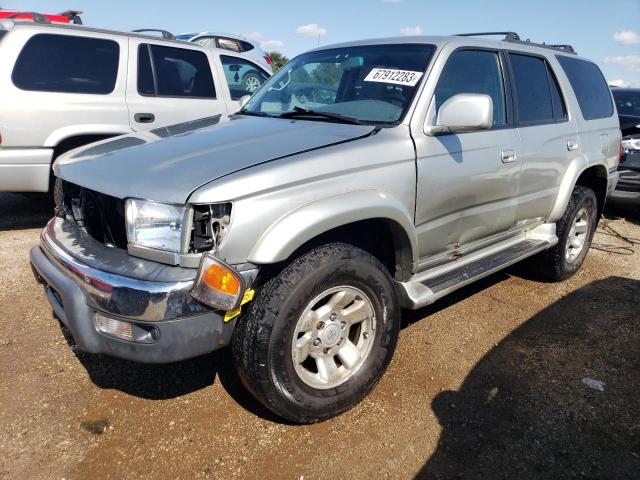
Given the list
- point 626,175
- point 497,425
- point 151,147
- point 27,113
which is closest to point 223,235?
point 151,147

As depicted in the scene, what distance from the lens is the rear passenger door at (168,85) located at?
17.6 ft

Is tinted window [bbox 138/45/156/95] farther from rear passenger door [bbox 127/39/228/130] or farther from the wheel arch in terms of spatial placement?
the wheel arch

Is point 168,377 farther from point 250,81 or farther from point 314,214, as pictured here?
point 250,81

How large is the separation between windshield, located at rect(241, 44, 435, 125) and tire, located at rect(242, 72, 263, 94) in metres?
3.05

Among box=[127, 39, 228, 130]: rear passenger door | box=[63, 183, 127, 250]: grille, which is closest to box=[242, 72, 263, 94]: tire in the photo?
box=[127, 39, 228, 130]: rear passenger door

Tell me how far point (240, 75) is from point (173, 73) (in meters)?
1.15

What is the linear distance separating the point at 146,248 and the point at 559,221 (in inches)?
132

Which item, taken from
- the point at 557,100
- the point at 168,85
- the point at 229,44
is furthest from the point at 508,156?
the point at 229,44

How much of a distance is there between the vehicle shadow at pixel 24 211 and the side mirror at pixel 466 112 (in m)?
4.63

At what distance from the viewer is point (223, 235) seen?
2.05 meters

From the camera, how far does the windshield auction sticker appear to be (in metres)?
2.87

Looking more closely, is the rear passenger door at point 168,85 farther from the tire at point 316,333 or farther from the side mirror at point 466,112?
the tire at point 316,333

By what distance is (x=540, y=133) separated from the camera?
357 cm

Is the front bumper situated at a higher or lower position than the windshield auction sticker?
lower
